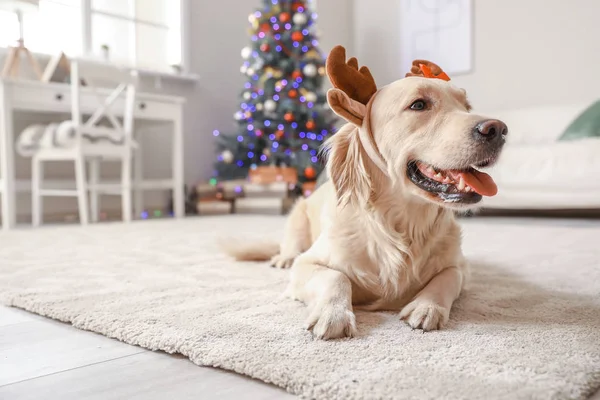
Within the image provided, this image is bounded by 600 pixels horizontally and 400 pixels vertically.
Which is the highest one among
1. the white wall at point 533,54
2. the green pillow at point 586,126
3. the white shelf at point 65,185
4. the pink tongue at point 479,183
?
the white wall at point 533,54

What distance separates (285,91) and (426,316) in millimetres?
4565

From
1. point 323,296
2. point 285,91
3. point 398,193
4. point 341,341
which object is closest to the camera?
point 341,341

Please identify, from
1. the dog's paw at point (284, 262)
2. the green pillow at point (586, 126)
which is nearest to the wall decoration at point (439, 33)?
the green pillow at point (586, 126)

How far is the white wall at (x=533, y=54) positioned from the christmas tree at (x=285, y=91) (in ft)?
6.10

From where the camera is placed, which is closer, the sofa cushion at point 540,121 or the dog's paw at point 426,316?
the dog's paw at point 426,316

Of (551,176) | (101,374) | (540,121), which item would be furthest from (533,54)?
(101,374)

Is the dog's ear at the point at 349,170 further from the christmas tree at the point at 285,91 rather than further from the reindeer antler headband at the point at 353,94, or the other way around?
the christmas tree at the point at 285,91

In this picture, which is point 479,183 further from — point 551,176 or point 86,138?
point 86,138

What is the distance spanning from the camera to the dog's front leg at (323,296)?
1060 mm

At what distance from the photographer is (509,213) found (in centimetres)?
482

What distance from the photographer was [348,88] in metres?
1.35

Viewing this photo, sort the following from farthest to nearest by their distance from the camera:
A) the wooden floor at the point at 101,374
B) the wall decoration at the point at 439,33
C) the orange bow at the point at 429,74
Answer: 1. the wall decoration at the point at 439,33
2. the orange bow at the point at 429,74
3. the wooden floor at the point at 101,374

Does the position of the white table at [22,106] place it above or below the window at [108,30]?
below

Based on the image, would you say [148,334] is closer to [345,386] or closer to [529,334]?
[345,386]
